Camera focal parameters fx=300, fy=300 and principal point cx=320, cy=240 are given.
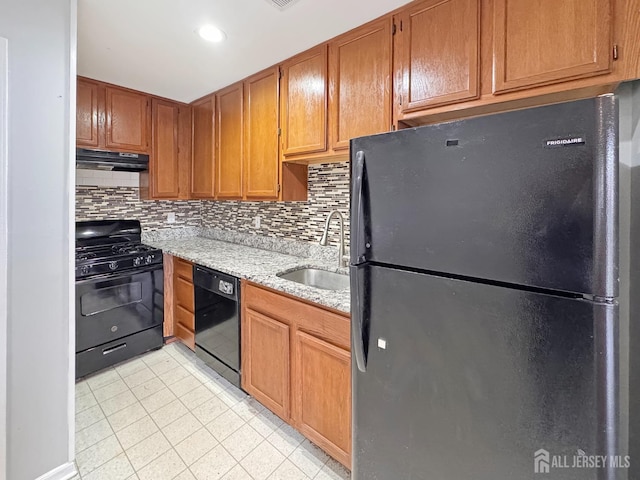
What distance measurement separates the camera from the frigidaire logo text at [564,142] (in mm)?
693

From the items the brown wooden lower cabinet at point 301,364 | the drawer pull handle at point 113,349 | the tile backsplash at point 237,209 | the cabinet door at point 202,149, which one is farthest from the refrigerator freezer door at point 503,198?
the drawer pull handle at point 113,349

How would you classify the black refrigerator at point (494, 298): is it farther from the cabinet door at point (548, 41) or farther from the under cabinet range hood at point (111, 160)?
the under cabinet range hood at point (111, 160)

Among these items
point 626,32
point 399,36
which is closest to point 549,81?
point 626,32

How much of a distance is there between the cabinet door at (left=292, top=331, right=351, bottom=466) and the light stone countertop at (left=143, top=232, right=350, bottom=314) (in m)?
0.23

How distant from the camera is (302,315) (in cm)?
156

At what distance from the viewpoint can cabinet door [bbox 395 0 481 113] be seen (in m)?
1.28

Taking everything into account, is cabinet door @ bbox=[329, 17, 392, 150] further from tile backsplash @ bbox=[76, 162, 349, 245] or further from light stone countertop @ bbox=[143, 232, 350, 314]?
light stone countertop @ bbox=[143, 232, 350, 314]

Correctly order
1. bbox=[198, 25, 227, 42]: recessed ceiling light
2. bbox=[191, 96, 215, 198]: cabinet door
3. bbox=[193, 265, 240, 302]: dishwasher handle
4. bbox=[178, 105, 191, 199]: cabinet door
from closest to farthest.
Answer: bbox=[198, 25, 227, 42]: recessed ceiling light → bbox=[193, 265, 240, 302]: dishwasher handle → bbox=[191, 96, 215, 198]: cabinet door → bbox=[178, 105, 191, 199]: cabinet door

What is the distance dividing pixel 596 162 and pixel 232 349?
204cm

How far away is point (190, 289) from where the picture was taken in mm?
2516

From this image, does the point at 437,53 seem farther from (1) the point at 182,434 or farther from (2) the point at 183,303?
(2) the point at 183,303

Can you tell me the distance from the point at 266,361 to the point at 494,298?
1382mm

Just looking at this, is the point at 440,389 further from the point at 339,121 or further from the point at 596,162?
the point at 339,121

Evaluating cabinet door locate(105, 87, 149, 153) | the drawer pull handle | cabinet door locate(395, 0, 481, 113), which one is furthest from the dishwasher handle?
cabinet door locate(395, 0, 481, 113)
